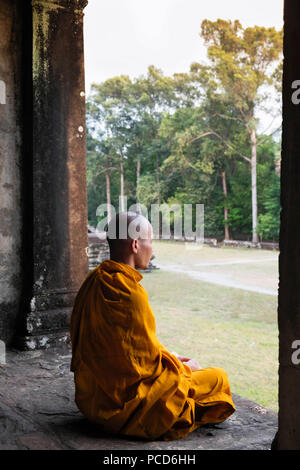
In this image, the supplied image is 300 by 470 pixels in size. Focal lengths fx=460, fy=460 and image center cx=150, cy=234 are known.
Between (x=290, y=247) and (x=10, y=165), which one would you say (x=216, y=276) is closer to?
(x=10, y=165)

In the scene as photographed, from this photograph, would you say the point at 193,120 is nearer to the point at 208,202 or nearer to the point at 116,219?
the point at 208,202

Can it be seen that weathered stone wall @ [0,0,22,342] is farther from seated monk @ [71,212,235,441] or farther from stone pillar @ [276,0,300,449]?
stone pillar @ [276,0,300,449]

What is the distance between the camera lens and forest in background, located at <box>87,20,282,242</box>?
85.6 ft

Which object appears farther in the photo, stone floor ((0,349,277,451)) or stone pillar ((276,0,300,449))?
stone floor ((0,349,277,451))

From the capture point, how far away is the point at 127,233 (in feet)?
8.46

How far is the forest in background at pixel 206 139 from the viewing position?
26078 millimetres

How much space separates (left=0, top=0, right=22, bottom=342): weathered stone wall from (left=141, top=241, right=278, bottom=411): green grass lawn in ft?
9.69

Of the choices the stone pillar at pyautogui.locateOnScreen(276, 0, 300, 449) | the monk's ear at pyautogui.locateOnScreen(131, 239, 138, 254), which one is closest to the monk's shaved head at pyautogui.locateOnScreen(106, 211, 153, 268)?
the monk's ear at pyautogui.locateOnScreen(131, 239, 138, 254)

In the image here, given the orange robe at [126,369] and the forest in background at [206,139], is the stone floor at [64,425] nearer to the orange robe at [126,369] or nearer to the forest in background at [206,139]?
the orange robe at [126,369]

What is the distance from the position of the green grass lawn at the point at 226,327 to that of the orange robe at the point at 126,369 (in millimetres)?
3156

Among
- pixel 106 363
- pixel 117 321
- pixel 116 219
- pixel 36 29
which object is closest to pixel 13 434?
pixel 106 363

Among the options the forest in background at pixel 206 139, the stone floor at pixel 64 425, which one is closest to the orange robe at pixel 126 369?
the stone floor at pixel 64 425

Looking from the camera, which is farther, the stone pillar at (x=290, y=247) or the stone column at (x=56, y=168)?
the stone column at (x=56, y=168)

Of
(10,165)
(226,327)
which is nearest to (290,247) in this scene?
(10,165)
